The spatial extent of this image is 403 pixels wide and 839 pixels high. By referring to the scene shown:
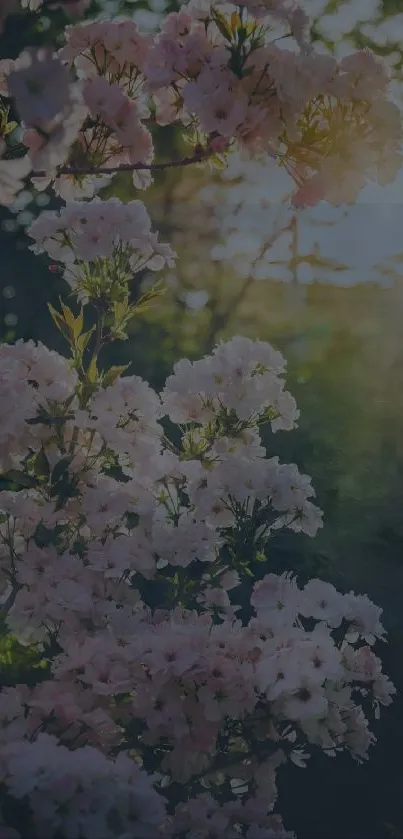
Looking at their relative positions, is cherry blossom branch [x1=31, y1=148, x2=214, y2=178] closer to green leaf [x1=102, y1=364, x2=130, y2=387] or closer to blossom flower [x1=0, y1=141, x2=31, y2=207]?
blossom flower [x1=0, y1=141, x2=31, y2=207]

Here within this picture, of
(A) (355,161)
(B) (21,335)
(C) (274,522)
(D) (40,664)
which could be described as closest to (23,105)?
(A) (355,161)

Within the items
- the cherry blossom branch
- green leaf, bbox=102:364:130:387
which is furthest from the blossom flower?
green leaf, bbox=102:364:130:387

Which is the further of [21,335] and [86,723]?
[21,335]

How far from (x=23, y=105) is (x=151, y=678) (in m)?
1.00

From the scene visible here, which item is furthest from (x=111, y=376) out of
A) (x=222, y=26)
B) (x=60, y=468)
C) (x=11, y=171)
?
(x=222, y=26)

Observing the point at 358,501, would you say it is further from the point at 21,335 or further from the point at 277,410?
the point at 277,410

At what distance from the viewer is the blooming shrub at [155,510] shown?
5.48 feet

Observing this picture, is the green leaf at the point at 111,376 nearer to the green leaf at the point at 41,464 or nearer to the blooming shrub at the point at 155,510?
the blooming shrub at the point at 155,510

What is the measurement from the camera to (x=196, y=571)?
220cm

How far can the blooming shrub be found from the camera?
167 cm

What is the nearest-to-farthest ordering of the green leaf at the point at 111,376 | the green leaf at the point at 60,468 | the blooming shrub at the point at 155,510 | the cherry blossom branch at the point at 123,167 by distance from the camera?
the blooming shrub at the point at 155,510 → the cherry blossom branch at the point at 123,167 → the green leaf at the point at 60,468 → the green leaf at the point at 111,376

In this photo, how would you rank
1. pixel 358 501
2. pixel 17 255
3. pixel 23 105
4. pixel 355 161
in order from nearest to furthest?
pixel 23 105
pixel 355 161
pixel 358 501
pixel 17 255

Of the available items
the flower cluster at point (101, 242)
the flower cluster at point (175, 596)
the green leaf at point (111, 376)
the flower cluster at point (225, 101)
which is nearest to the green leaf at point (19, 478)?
the flower cluster at point (175, 596)

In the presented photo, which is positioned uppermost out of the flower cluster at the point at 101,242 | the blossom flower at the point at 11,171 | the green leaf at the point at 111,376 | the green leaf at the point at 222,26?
the green leaf at the point at 222,26
